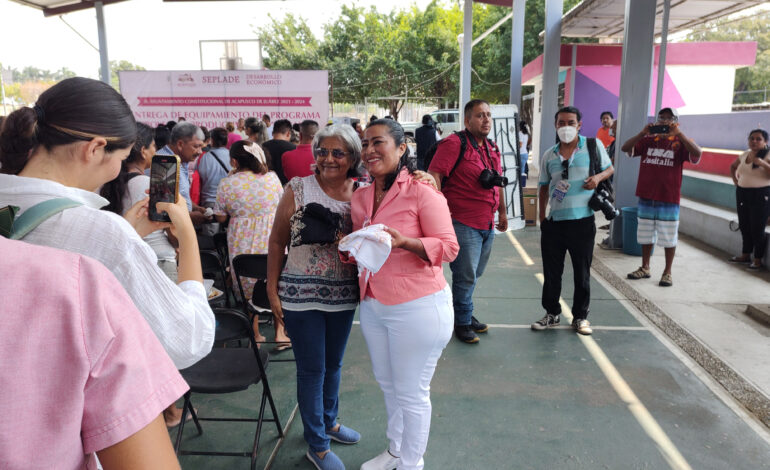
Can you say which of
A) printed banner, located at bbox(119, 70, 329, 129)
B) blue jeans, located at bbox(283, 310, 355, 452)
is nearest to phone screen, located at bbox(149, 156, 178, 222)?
blue jeans, located at bbox(283, 310, 355, 452)

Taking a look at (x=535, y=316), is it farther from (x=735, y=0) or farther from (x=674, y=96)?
(x=674, y=96)

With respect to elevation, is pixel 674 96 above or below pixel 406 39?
below

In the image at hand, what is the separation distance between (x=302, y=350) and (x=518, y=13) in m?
11.9

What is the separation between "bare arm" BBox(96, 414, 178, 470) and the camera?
66 cm

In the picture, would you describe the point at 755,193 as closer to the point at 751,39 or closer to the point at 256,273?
the point at 256,273

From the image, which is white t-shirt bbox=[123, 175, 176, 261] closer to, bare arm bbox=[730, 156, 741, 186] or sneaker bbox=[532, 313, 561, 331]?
sneaker bbox=[532, 313, 561, 331]

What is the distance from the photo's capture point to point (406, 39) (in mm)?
30531

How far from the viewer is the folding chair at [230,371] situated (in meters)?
2.41

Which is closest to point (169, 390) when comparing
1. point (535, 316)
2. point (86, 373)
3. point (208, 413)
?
point (86, 373)

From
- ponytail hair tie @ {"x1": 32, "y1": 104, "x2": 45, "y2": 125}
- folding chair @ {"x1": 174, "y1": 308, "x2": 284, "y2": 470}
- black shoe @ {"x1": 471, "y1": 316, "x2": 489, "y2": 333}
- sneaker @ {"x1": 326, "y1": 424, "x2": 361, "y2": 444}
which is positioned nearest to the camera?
ponytail hair tie @ {"x1": 32, "y1": 104, "x2": 45, "y2": 125}

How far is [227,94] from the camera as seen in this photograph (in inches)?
436

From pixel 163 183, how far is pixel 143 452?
887mm

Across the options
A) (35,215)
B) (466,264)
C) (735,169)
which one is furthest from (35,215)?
(735,169)

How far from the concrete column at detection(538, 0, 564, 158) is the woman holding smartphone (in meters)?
10.6
